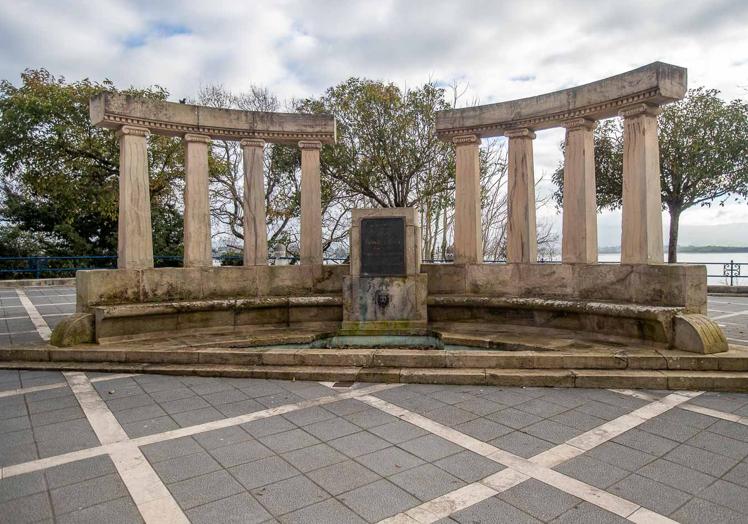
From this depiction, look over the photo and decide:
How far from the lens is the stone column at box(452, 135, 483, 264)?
30.6ft

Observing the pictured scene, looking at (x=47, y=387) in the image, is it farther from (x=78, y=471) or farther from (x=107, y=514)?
(x=107, y=514)

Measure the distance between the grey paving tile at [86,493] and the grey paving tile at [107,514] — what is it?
63 millimetres

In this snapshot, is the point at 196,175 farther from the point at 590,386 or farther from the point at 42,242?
the point at 42,242

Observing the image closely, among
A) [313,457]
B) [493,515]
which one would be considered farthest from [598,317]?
[313,457]

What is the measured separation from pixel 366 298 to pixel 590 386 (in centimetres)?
413

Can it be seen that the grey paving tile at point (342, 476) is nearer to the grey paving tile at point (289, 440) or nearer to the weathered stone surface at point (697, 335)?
the grey paving tile at point (289, 440)

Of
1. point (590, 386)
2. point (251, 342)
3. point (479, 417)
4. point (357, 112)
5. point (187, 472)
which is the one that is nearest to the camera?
point (187, 472)

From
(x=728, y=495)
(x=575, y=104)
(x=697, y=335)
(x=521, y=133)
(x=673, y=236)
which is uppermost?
(x=575, y=104)

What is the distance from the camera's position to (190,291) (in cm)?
871

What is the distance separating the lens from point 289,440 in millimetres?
3992

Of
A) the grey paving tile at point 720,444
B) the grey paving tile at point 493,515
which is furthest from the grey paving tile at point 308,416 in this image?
the grey paving tile at point 720,444

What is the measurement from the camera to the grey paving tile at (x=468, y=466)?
3.37 m

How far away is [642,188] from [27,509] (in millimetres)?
8146

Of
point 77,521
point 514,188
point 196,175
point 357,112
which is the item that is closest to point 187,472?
point 77,521
